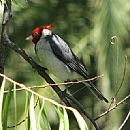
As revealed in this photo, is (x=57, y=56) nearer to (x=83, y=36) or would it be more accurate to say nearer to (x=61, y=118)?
(x=61, y=118)

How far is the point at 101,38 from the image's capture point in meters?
3.64

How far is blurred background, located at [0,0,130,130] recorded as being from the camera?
144 inches

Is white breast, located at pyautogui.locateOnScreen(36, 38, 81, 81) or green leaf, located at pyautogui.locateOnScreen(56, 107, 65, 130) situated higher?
white breast, located at pyautogui.locateOnScreen(36, 38, 81, 81)

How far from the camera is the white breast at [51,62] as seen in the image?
2.81m

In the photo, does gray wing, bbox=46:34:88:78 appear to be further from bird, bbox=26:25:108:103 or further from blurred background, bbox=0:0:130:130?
blurred background, bbox=0:0:130:130

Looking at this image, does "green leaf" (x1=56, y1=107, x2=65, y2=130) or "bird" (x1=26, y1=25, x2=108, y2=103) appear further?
"bird" (x1=26, y1=25, x2=108, y2=103)

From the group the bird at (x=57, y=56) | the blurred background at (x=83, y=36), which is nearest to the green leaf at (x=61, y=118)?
the bird at (x=57, y=56)

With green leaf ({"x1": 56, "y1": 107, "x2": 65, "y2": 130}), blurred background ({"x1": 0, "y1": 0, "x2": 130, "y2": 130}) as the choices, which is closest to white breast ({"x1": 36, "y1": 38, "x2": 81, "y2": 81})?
blurred background ({"x1": 0, "y1": 0, "x2": 130, "y2": 130})

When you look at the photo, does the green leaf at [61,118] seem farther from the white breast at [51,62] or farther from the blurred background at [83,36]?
the blurred background at [83,36]

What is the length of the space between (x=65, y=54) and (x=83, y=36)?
1853mm

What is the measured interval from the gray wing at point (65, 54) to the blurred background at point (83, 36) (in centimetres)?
64

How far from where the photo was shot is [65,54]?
9.30 feet

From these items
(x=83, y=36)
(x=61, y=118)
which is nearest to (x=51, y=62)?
(x=61, y=118)

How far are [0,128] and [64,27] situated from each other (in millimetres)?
3583
